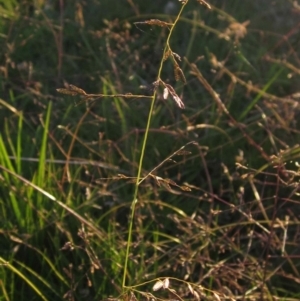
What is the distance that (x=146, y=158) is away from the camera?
2.31 m

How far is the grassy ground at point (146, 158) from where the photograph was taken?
5.85 ft

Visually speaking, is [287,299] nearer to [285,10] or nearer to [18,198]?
[18,198]

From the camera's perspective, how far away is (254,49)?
295cm

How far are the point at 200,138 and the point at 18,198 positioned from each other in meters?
0.68

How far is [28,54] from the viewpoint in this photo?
289cm

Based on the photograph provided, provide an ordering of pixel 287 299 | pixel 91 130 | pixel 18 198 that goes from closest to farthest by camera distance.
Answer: pixel 287 299, pixel 18 198, pixel 91 130

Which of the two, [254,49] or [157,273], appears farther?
[254,49]

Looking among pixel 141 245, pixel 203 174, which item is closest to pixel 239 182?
pixel 203 174

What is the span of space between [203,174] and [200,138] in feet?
0.40

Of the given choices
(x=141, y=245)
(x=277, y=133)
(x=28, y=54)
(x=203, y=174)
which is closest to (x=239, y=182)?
(x=203, y=174)

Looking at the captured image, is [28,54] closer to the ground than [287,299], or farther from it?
closer to the ground

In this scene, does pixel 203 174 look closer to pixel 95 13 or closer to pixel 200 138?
pixel 200 138

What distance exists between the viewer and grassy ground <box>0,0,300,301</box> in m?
1.78

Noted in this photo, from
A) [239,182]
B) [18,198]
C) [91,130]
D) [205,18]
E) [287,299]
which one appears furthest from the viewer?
[205,18]
